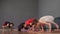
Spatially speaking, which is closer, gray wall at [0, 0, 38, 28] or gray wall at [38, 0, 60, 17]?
gray wall at [38, 0, 60, 17]

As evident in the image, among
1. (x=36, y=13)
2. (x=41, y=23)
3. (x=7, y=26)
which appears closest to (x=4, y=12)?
(x=36, y=13)

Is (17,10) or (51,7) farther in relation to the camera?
(17,10)

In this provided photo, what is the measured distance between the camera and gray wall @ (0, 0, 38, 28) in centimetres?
661

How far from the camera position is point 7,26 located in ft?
9.15

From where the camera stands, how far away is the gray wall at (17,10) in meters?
6.61

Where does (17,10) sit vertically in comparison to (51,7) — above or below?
above

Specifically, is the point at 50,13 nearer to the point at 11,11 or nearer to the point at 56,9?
the point at 56,9

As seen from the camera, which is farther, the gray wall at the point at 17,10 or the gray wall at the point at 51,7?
the gray wall at the point at 17,10

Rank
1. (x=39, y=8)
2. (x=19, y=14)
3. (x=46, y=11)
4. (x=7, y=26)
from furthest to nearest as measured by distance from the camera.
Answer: (x=19, y=14) → (x=39, y=8) → (x=46, y=11) → (x=7, y=26)

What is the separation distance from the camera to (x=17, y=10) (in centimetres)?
676

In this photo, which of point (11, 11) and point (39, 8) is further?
point (11, 11)

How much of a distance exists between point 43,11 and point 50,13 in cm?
68

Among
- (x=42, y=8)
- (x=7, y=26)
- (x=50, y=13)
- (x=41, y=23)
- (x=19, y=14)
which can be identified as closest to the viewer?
(x=41, y=23)

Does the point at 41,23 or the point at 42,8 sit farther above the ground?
the point at 42,8
